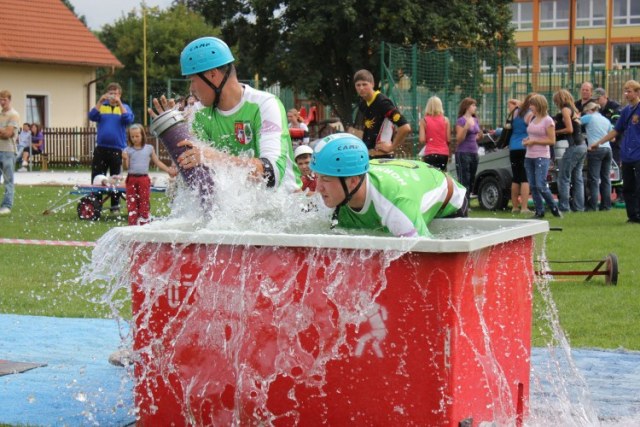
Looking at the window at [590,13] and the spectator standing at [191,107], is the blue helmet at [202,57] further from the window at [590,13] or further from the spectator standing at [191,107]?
the window at [590,13]

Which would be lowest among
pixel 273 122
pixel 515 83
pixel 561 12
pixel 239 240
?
pixel 239 240

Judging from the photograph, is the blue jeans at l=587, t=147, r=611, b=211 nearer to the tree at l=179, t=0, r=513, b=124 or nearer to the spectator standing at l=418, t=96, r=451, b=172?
the spectator standing at l=418, t=96, r=451, b=172

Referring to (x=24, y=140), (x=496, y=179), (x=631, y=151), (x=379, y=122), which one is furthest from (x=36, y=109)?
(x=379, y=122)

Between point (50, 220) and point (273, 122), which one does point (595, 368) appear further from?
point (50, 220)

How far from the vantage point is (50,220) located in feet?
57.5

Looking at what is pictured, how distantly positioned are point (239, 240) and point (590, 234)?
35.8 ft

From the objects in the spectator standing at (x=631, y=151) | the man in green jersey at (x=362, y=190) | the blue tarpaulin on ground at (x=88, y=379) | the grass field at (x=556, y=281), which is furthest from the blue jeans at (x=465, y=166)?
the man in green jersey at (x=362, y=190)

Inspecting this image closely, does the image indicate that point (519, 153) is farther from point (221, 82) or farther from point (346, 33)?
point (346, 33)

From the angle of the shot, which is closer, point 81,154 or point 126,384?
point 126,384

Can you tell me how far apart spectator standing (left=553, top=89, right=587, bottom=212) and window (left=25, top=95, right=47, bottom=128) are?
33.2 metres

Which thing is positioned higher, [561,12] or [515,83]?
[561,12]

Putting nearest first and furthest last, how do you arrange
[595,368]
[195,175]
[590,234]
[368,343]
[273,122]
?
[368,343] → [195,175] → [273,122] → [595,368] → [590,234]

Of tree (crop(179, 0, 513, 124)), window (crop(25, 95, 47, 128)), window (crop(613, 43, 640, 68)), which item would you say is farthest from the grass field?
window (crop(613, 43, 640, 68))

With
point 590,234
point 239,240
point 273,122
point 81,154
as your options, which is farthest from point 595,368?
point 81,154
